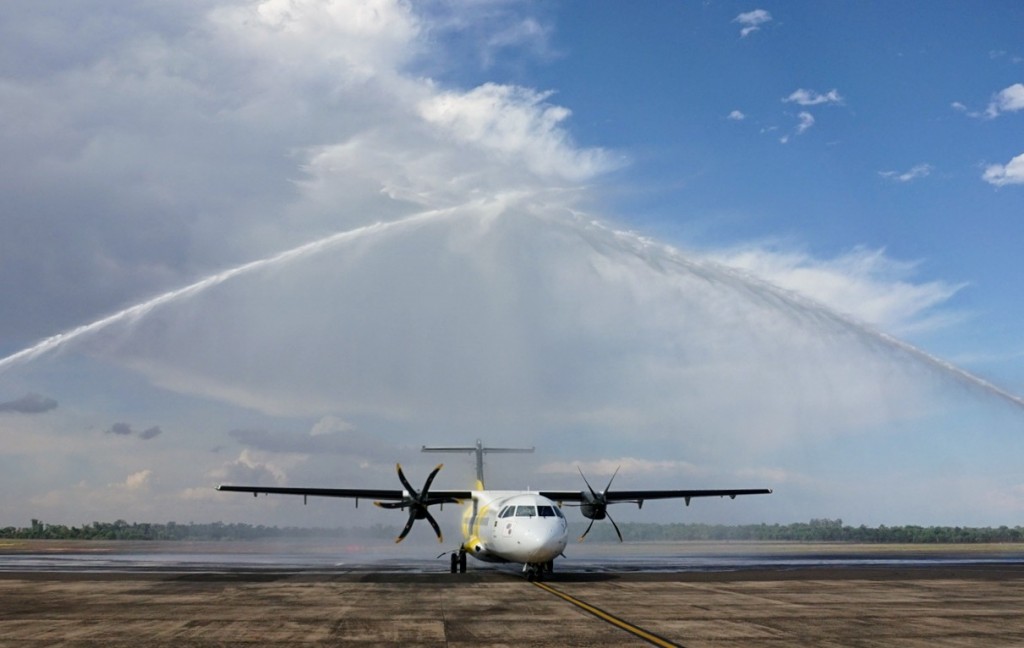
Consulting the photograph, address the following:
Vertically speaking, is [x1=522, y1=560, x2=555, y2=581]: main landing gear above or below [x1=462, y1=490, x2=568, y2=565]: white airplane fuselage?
below

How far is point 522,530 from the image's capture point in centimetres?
3167

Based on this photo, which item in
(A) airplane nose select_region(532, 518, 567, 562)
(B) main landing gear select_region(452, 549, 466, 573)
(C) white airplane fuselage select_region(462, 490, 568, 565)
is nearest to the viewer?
(A) airplane nose select_region(532, 518, 567, 562)

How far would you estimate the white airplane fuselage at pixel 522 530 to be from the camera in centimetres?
3120

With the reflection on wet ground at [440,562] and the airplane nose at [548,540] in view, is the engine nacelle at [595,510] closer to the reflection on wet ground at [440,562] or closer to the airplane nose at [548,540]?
the reflection on wet ground at [440,562]

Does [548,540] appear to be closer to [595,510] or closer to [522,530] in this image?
[522,530]

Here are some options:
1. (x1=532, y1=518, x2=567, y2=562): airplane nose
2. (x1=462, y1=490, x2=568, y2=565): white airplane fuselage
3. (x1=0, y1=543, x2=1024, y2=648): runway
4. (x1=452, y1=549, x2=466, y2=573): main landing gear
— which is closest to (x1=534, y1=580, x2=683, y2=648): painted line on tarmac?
(x1=0, y1=543, x2=1024, y2=648): runway

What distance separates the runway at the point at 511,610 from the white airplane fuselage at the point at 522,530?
3.90 feet

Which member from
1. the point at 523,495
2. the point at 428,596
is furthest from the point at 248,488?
the point at 428,596

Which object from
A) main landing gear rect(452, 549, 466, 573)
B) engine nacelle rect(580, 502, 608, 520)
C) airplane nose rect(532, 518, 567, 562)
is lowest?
main landing gear rect(452, 549, 466, 573)

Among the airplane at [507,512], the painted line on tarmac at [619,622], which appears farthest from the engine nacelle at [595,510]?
the painted line on tarmac at [619,622]

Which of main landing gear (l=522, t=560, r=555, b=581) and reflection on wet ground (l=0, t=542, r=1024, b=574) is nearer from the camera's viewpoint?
main landing gear (l=522, t=560, r=555, b=581)

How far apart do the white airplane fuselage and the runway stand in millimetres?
1189

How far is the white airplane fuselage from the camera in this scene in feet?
102

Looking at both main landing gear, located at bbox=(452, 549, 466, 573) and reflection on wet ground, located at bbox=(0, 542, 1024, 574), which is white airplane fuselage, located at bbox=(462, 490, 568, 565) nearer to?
main landing gear, located at bbox=(452, 549, 466, 573)
